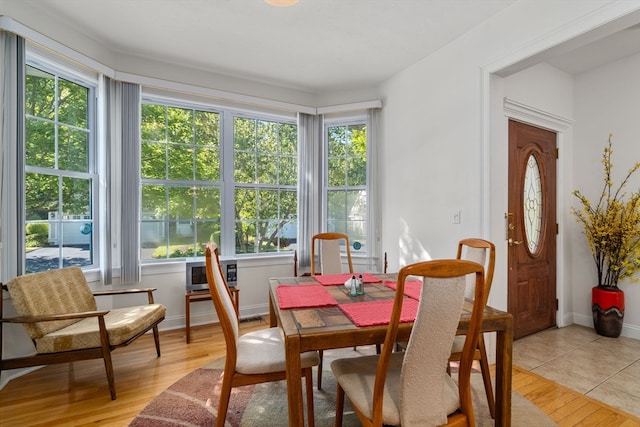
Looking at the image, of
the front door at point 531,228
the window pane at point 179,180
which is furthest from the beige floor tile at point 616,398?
the window pane at point 179,180

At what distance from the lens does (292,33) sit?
283cm

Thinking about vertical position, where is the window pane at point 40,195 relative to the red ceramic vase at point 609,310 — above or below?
above

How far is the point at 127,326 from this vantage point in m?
2.27

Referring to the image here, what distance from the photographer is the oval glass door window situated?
323cm

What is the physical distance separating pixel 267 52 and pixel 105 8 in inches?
53.6

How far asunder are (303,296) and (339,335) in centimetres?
60

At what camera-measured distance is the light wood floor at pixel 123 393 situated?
193 cm

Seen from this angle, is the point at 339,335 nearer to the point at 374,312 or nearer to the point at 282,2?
the point at 374,312

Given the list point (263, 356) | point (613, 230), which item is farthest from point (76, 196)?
point (613, 230)

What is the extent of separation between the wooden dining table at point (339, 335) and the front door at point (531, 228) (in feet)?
5.40

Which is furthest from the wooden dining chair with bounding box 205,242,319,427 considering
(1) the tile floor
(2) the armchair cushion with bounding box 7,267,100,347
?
(1) the tile floor

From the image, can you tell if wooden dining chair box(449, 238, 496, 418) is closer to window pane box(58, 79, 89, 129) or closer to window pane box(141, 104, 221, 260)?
window pane box(141, 104, 221, 260)

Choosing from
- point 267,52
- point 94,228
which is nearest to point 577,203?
point 267,52

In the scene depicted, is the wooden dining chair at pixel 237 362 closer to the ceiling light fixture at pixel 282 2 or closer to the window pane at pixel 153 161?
the ceiling light fixture at pixel 282 2
